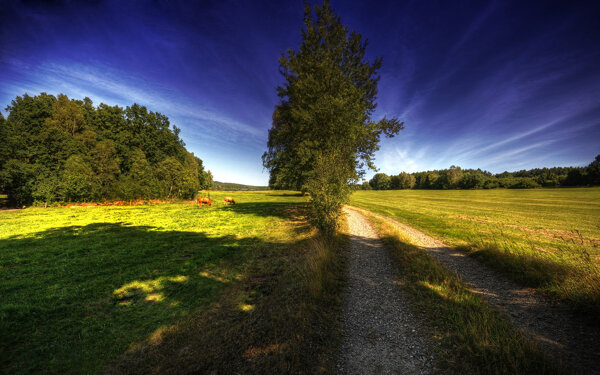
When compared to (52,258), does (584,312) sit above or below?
below

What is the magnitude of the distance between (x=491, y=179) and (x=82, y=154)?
14139 centimetres

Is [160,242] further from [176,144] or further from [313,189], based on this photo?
[176,144]

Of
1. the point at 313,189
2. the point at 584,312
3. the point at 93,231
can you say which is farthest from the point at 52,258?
the point at 584,312

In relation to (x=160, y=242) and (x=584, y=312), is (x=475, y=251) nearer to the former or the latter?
(x=584, y=312)

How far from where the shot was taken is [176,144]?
123 feet

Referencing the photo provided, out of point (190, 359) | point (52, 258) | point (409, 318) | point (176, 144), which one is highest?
point (176, 144)

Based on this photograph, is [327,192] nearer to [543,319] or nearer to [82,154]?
[543,319]

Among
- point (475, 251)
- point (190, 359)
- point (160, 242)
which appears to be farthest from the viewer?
point (160, 242)

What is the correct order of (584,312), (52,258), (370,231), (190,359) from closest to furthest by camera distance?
(190,359), (584,312), (52,258), (370,231)

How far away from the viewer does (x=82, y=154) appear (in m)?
24.2

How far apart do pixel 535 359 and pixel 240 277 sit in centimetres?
810

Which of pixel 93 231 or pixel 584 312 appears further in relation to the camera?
pixel 93 231

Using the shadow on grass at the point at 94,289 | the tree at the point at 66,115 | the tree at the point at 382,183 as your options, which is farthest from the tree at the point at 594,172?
the tree at the point at 66,115

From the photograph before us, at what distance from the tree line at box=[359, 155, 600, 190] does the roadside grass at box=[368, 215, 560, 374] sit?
4298 cm
